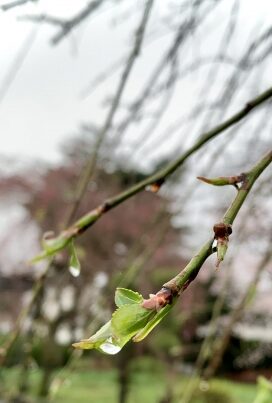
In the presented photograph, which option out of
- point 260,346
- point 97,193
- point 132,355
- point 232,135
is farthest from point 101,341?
point 260,346

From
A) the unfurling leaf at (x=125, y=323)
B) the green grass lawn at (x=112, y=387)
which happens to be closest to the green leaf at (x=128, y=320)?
the unfurling leaf at (x=125, y=323)

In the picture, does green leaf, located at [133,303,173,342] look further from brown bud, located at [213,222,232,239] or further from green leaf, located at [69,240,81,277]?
green leaf, located at [69,240,81,277]

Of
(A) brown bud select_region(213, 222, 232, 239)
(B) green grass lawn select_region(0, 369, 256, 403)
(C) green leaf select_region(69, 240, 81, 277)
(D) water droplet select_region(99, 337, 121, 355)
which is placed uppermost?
(B) green grass lawn select_region(0, 369, 256, 403)

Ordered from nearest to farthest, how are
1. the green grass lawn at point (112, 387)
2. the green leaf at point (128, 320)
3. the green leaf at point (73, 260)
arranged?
the green leaf at point (128, 320) < the green leaf at point (73, 260) < the green grass lawn at point (112, 387)

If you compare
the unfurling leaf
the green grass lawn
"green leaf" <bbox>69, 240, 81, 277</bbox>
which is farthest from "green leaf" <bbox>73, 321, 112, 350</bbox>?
the green grass lawn

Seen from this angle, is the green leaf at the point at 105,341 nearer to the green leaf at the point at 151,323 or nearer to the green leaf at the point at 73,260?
the green leaf at the point at 151,323

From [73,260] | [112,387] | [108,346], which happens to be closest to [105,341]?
[108,346]

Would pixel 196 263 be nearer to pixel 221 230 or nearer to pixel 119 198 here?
pixel 221 230

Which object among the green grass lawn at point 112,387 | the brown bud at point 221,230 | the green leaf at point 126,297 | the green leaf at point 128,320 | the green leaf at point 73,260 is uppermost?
the green grass lawn at point 112,387
